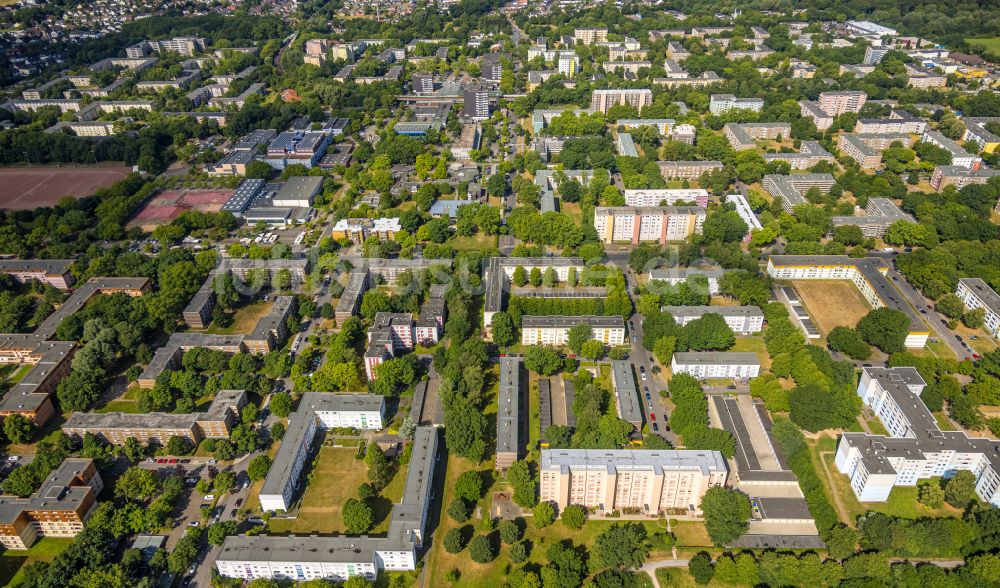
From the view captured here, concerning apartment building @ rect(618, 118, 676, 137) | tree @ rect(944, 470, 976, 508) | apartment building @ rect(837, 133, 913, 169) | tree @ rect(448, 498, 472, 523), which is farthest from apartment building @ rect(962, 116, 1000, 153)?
tree @ rect(448, 498, 472, 523)

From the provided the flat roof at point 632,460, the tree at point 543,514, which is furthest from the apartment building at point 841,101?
the tree at point 543,514

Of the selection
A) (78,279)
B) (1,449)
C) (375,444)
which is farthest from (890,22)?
(1,449)

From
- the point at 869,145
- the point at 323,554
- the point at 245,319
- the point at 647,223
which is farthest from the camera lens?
the point at 869,145

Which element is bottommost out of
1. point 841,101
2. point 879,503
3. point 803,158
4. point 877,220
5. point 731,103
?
point 879,503

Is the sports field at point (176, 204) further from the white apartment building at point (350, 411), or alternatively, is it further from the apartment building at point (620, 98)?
the apartment building at point (620, 98)

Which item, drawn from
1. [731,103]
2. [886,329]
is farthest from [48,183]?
[731,103]

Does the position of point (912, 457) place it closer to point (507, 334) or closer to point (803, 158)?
point (507, 334)

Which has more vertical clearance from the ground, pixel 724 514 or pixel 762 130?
pixel 762 130

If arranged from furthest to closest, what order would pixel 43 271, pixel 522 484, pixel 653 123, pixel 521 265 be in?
pixel 653 123, pixel 43 271, pixel 521 265, pixel 522 484
